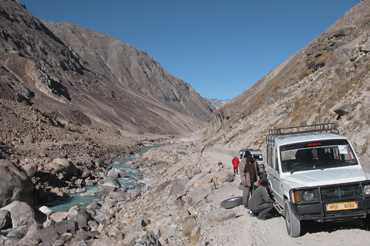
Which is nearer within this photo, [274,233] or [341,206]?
[341,206]

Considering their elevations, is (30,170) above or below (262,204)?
above

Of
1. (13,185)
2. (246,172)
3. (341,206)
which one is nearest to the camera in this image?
(341,206)

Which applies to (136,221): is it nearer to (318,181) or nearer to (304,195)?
(304,195)

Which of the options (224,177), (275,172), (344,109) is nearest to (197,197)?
(224,177)

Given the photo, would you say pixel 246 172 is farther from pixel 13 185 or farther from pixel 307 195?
pixel 13 185

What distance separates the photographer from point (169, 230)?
8.16m

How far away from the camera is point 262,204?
648 cm

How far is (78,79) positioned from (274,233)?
111 meters

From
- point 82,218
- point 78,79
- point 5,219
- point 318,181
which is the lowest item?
point 82,218

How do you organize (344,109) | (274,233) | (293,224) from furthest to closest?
(344,109) → (274,233) → (293,224)

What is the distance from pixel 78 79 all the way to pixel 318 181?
365 ft

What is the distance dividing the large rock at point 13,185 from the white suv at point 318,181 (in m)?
14.1

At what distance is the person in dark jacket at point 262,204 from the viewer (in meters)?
6.40

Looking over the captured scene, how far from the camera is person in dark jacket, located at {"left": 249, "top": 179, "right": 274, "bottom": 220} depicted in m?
6.40
